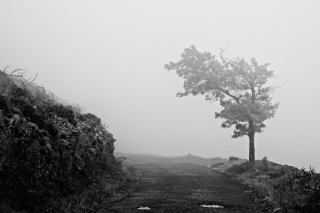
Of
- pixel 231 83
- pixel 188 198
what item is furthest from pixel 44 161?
pixel 231 83

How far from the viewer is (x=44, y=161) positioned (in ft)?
30.0

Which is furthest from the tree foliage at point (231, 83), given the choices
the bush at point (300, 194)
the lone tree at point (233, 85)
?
the bush at point (300, 194)

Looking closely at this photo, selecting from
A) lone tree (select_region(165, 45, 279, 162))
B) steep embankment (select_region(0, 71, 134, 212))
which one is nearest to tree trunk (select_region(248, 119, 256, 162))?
lone tree (select_region(165, 45, 279, 162))

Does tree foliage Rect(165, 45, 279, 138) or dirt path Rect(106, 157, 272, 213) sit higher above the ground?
tree foliage Rect(165, 45, 279, 138)

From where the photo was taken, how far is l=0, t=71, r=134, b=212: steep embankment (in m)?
7.79

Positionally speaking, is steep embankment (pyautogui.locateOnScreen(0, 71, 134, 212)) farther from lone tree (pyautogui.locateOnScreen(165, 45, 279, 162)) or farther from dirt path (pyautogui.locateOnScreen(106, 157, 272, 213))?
lone tree (pyautogui.locateOnScreen(165, 45, 279, 162))

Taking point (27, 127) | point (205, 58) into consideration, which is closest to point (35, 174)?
point (27, 127)

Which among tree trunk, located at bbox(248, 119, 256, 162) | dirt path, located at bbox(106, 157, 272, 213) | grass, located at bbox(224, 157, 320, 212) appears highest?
tree trunk, located at bbox(248, 119, 256, 162)

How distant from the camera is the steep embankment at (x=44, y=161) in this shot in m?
7.79

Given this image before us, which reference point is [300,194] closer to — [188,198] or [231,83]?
[188,198]

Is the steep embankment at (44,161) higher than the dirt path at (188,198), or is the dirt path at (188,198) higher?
the steep embankment at (44,161)

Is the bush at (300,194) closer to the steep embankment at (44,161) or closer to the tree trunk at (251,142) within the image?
the steep embankment at (44,161)

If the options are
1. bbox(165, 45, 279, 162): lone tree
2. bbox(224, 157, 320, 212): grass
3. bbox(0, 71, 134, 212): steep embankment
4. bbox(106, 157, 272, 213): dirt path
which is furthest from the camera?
bbox(165, 45, 279, 162): lone tree

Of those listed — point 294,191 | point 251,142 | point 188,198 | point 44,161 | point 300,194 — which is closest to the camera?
point 44,161
